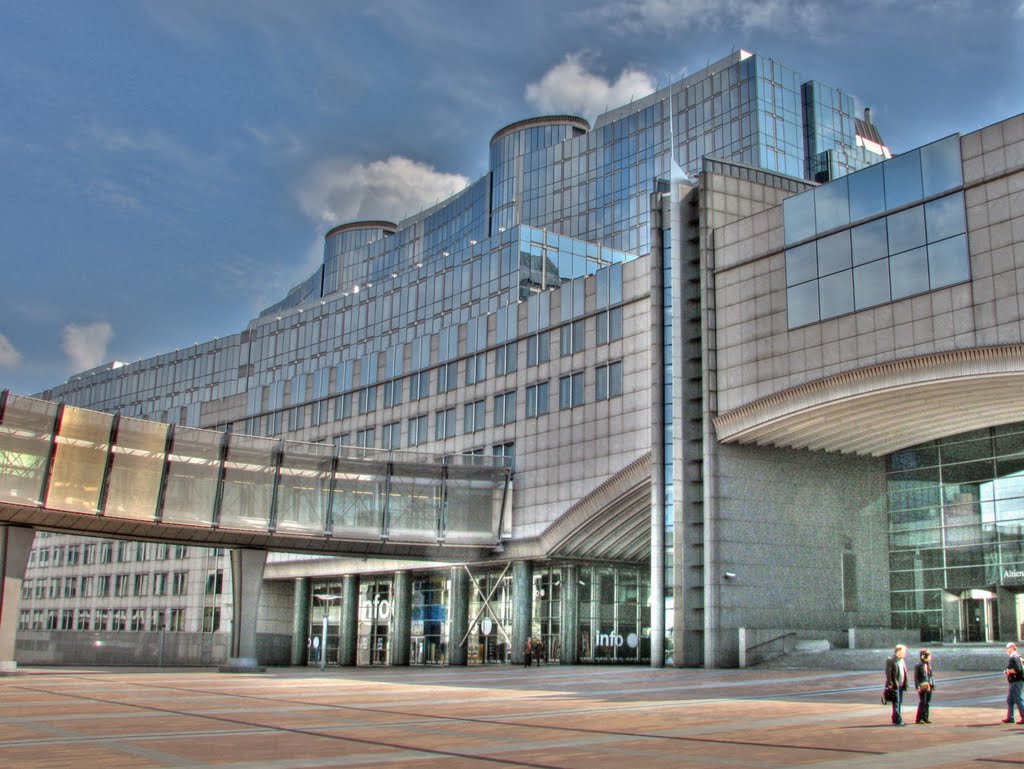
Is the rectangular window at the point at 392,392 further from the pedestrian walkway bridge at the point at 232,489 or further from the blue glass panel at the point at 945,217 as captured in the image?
the blue glass panel at the point at 945,217

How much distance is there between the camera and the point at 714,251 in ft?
157

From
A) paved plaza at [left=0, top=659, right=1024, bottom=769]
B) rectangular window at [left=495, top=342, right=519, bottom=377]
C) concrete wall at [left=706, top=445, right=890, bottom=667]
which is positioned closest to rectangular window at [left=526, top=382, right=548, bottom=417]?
rectangular window at [left=495, top=342, right=519, bottom=377]

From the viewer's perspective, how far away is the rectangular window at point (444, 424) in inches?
2694

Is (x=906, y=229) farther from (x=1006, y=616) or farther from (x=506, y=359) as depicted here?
(x=506, y=359)

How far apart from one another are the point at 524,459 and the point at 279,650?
93.8ft

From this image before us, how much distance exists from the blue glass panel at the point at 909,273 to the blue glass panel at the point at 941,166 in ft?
7.75

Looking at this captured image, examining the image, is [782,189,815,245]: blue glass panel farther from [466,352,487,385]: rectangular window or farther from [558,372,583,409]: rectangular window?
[466,352,487,385]: rectangular window

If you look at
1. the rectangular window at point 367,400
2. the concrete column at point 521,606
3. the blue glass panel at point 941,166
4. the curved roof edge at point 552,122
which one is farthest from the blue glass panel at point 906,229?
the curved roof edge at point 552,122

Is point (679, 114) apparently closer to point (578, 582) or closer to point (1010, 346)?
point (578, 582)

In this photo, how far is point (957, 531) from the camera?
4575cm

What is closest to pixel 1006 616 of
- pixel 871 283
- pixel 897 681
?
pixel 871 283

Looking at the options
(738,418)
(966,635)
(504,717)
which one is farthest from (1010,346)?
(504,717)

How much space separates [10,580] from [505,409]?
96.7 feet

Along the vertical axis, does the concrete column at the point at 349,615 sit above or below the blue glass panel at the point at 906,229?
below
